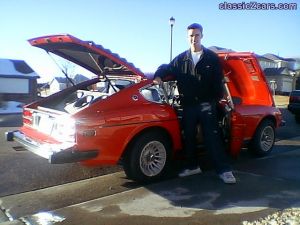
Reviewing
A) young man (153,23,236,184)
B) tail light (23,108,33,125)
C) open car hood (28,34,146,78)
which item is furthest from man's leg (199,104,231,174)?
tail light (23,108,33,125)

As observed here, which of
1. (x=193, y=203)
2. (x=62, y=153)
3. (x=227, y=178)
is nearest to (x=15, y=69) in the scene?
(x=62, y=153)

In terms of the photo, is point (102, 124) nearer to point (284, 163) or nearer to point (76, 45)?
point (76, 45)

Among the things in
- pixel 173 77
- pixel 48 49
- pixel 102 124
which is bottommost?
pixel 102 124

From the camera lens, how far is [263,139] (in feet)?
24.7

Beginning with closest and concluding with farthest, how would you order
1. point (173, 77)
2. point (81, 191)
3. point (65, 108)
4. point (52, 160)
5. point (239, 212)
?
point (239, 212) < point (52, 160) < point (81, 191) < point (173, 77) < point (65, 108)

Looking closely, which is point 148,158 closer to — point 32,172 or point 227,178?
Answer: point 227,178

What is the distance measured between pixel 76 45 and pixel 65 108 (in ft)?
4.66

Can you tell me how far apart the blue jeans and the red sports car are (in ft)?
0.59

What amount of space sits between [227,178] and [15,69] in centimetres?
3305

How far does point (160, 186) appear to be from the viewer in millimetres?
5566

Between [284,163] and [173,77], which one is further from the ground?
[173,77]

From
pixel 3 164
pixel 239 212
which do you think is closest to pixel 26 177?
pixel 3 164

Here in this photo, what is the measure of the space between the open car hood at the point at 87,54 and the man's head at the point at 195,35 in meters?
0.82

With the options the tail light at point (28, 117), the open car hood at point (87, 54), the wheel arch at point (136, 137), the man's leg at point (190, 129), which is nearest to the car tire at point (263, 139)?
the man's leg at point (190, 129)
